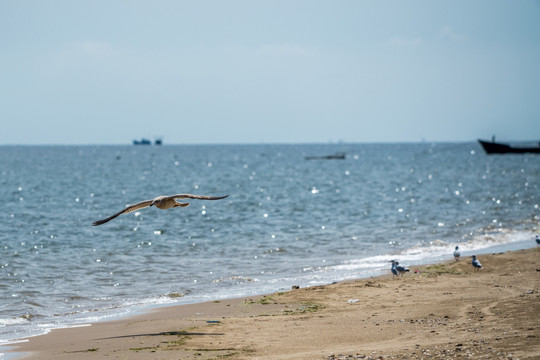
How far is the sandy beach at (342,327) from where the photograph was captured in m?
9.63

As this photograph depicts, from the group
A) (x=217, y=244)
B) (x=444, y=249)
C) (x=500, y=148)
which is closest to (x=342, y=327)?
(x=444, y=249)

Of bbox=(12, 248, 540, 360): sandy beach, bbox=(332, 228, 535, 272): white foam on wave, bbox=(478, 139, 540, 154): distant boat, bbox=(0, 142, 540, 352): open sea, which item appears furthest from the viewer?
bbox=(478, 139, 540, 154): distant boat

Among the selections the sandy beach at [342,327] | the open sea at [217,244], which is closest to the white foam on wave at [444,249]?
the open sea at [217,244]

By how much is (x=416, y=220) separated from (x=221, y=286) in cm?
1648

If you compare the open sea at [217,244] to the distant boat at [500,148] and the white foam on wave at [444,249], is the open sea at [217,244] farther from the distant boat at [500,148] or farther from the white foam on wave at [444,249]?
the distant boat at [500,148]

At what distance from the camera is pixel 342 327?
11312 millimetres

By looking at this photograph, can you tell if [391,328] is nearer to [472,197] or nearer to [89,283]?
[89,283]

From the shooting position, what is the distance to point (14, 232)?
93.6 feet

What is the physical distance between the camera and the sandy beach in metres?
9.63

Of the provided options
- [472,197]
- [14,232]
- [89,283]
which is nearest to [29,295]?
[89,283]

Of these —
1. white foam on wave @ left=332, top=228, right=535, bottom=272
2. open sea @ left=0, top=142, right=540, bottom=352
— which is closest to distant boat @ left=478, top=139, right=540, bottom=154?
open sea @ left=0, top=142, right=540, bottom=352

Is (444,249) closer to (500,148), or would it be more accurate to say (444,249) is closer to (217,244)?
(217,244)

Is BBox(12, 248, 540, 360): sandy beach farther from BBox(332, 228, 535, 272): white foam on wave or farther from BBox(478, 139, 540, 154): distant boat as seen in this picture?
BBox(478, 139, 540, 154): distant boat

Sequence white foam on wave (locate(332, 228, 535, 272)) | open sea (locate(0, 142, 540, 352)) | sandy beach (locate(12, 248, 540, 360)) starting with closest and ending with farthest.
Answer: sandy beach (locate(12, 248, 540, 360))
open sea (locate(0, 142, 540, 352))
white foam on wave (locate(332, 228, 535, 272))
